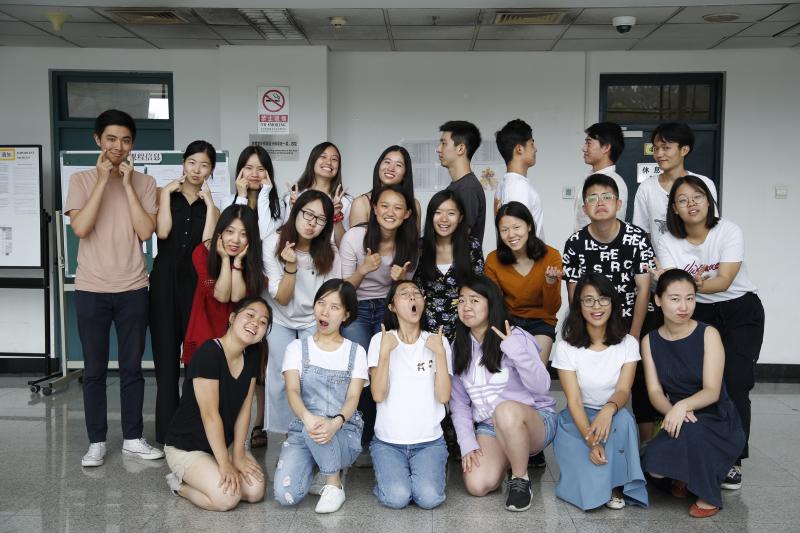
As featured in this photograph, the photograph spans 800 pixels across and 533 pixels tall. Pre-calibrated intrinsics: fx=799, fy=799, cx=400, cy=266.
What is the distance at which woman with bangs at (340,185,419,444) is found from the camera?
367 cm

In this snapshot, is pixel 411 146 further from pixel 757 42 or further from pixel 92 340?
pixel 92 340

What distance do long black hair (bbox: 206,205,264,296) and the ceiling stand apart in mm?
1715

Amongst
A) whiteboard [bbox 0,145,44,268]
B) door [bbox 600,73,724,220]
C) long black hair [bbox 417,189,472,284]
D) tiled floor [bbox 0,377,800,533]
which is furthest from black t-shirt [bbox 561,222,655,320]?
whiteboard [bbox 0,145,44,268]

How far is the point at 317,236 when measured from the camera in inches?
148

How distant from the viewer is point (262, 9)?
4.94 m

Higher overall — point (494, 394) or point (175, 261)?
point (175, 261)

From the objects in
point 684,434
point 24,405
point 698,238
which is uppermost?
point 698,238

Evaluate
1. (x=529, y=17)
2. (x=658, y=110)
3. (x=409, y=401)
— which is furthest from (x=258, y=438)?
(x=658, y=110)

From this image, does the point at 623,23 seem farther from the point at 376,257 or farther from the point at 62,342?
the point at 62,342

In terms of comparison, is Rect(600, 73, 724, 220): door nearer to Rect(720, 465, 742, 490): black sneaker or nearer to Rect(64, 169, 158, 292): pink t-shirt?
Rect(720, 465, 742, 490): black sneaker

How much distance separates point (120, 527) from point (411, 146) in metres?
3.88

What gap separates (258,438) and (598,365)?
1.83 m

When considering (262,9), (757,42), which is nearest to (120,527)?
(262,9)

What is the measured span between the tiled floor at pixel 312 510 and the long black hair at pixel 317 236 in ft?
3.32
